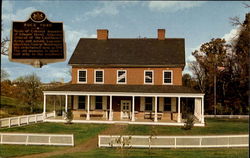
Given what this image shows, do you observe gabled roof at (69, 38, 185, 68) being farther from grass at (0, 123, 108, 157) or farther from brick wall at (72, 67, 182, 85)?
grass at (0, 123, 108, 157)

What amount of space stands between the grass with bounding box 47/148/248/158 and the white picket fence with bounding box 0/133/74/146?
2.24m

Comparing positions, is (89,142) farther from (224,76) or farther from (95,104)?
(224,76)

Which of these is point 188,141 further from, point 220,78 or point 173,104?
point 220,78

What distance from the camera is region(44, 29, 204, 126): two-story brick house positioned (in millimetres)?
30375

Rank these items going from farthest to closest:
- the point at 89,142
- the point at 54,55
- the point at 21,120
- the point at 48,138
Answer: the point at 21,120, the point at 89,142, the point at 48,138, the point at 54,55

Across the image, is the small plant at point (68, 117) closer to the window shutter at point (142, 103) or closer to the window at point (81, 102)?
the window at point (81, 102)

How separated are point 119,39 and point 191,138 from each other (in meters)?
20.5

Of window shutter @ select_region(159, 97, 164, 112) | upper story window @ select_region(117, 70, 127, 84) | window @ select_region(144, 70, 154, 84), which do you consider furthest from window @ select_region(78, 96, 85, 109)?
window shutter @ select_region(159, 97, 164, 112)

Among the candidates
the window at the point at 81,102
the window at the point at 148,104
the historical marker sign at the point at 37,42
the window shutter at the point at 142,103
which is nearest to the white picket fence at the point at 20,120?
the window at the point at 81,102

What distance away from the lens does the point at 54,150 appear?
1700 cm

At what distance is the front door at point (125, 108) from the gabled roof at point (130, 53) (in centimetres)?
347

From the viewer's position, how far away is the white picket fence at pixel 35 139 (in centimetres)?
1819

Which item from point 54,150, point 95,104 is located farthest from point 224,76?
point 54,150

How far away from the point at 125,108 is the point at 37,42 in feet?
76.0
